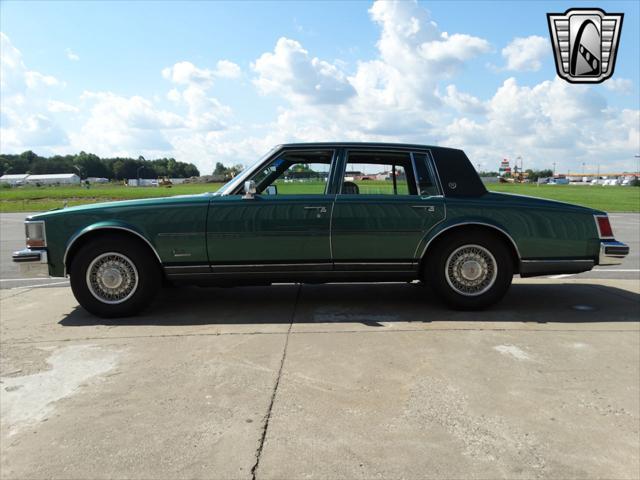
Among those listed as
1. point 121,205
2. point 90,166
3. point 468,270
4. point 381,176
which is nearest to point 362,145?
point 381,176

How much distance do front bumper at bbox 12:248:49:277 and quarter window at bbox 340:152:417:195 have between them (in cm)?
284

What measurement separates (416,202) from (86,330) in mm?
3138

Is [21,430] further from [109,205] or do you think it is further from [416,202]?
[416,202]

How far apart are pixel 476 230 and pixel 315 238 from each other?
1.53 metres

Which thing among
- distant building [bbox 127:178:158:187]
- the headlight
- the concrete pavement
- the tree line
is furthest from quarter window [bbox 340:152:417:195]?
the tree line

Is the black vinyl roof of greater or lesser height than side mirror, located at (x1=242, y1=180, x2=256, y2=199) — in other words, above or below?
above

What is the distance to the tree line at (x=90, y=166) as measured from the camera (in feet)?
543

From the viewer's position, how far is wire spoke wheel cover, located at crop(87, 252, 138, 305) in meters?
4.33

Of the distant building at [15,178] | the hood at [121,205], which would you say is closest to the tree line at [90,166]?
the distant building at [15,178]

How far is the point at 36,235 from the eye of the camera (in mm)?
4328

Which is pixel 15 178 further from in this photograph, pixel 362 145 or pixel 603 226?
pixel 603 226

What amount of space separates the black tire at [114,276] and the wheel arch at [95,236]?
5 cm

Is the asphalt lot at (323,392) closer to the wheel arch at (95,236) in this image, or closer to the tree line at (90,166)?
the wheel arch at (95,236)

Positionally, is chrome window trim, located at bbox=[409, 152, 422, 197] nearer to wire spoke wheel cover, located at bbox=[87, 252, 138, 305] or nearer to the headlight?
wire spoke wheel cover, located at bbox=[87, 252, 138, 305]
